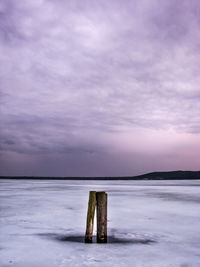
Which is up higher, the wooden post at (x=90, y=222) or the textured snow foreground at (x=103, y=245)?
the wooden post at (x=90, y=222)

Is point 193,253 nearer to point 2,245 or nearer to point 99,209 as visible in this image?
point 99,209

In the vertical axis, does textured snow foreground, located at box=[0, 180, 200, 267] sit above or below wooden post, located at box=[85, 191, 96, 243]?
below

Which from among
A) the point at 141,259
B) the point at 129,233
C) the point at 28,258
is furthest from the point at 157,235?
the point at 28,258

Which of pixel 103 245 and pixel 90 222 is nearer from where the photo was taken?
pixel 103 245

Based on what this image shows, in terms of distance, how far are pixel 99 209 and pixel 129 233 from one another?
1.61m

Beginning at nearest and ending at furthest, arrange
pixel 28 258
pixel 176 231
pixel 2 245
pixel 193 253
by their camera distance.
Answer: pixel 28 258 < pixel 193 253 < pixel 2 245 < pixel 176 231

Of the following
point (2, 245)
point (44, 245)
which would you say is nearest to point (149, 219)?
point (44, 245)

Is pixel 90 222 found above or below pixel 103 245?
above

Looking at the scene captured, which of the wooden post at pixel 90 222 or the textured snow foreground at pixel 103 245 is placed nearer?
the textured snow foreground at pixel 103 245

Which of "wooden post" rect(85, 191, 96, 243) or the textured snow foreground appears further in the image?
"wooden post" rect(85, 191, 96, 243)

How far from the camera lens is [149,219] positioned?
35.1 feet

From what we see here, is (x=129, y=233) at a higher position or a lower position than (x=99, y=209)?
lower

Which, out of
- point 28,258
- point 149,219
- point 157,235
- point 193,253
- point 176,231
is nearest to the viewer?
point 28,258

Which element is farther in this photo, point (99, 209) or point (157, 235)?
point (157, 235)
